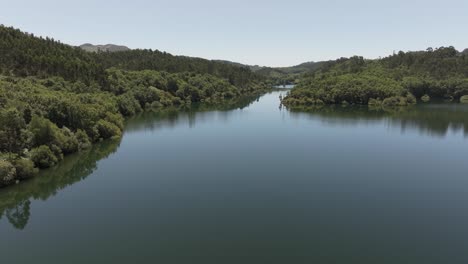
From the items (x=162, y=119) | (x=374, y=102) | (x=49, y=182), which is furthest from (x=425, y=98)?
(x=49, y=182)

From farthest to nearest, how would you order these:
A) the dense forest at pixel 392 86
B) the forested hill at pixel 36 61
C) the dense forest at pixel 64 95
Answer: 1. the dense forest at pixel 392 86
2. the forested hill at pixel 36 61
3. the dense forest at pixel 64 95

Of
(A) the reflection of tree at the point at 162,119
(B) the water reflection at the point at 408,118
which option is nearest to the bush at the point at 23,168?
(A) the reflection of tree at the point at 162,119

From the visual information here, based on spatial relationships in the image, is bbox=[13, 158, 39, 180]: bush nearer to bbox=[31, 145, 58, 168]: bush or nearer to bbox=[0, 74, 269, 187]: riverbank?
bbox=[0, 74, 269, 187]: riverbank

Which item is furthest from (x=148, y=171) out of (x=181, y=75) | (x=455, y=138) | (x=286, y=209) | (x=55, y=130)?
(x=181, y=75)

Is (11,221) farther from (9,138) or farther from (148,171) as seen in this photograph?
(148,171)

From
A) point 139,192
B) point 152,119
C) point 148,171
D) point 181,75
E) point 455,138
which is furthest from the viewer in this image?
point 181,75

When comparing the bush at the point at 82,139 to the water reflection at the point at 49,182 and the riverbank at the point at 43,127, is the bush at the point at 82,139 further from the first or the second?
the water reflection at the point at 49,182

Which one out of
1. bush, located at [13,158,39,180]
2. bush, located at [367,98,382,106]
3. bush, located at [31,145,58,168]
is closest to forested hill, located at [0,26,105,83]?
bush, located at [31,145,58,168]
